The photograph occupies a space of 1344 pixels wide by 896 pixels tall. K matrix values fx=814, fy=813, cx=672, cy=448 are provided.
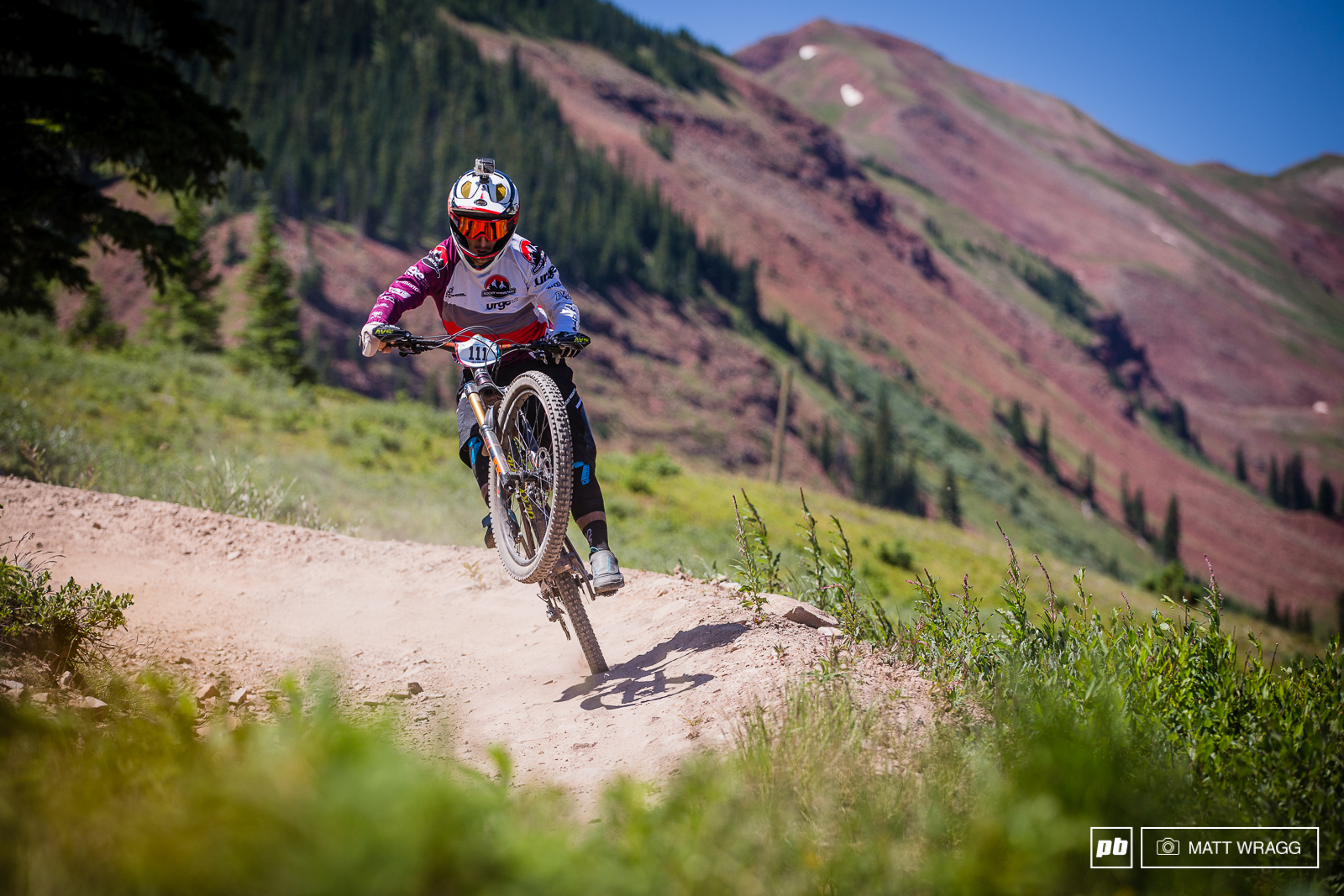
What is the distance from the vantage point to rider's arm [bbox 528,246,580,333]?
591 centimetres

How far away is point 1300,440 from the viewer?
165m

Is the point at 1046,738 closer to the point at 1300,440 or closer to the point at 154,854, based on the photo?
the point at 154,854

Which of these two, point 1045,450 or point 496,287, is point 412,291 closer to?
point 496,287

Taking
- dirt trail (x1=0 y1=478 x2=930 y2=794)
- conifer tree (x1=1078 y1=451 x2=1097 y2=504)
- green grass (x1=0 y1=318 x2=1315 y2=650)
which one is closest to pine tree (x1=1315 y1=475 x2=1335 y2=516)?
conifer tree (x1=1078 y1=451 x2=1097 y2=504)

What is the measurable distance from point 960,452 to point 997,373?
31.0 meters

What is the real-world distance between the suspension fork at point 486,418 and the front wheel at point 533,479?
44mm

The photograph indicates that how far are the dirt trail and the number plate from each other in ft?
7.02

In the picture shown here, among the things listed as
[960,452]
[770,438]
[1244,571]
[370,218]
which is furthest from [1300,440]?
[370,218]

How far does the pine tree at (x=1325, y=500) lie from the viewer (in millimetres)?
142500

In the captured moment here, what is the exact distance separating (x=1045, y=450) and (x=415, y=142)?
85741 mm

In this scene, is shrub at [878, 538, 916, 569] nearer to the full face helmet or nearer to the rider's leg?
the rider's leg

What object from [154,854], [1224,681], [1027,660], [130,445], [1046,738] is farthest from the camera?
[130,445]

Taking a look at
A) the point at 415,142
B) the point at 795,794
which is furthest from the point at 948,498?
the point at 415,142

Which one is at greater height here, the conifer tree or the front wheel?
the front wheel
